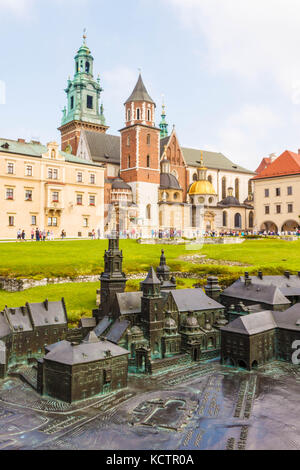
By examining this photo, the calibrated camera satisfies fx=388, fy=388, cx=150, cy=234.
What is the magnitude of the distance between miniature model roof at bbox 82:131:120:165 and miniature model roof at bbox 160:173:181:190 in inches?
408

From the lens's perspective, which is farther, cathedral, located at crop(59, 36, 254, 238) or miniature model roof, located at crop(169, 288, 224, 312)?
cathedral, located at crop(59, 36, 254, 238)

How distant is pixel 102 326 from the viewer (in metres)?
24.7

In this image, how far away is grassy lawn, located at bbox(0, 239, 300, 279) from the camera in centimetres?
3600

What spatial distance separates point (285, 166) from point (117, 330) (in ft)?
223

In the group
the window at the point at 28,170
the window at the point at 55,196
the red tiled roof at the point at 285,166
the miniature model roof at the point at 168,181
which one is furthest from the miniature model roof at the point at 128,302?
the red tiled roof at the point at 285,166

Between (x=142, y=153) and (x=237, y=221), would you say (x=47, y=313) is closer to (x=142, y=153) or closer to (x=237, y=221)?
(x=142, y=153)

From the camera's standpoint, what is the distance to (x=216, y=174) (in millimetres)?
103688

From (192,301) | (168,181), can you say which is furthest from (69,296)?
(168,181)

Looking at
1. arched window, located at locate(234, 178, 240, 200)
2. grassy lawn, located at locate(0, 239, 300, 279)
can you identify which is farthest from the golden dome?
grassy lawn, located at locate(0, 239, 300, 279)

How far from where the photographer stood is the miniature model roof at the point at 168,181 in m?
82.8

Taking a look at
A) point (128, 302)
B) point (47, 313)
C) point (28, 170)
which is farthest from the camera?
point (28, 170)

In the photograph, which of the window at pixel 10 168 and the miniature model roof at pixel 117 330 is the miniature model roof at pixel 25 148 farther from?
the miniature model roof at pixel 117 330

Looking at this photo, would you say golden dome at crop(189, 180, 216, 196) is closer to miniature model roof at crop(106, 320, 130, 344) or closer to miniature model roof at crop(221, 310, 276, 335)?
miniature model roof at crop(221, 310, 276, 335)
